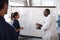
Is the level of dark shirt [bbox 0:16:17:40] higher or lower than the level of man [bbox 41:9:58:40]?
higher

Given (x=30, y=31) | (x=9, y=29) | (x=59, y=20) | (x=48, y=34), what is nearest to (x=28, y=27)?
(x=30, y=31)

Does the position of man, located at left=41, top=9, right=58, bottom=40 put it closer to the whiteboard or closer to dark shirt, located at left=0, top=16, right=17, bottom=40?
the whiteboard

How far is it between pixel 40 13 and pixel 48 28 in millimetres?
1183

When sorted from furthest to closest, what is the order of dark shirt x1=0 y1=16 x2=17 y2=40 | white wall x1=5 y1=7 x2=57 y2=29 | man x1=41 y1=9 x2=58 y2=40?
white wall x1=5 y1=7 x2=57 y2=29, man x1=41 y1=9 x2=58 y2=40, dark shirt x1=0 y1=16 x2=17 y2=40

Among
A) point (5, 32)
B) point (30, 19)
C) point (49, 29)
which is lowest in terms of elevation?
point (49, 29)

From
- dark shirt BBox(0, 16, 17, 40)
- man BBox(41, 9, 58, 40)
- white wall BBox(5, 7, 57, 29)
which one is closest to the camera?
dark shirt BBox(0, 16, 17, 40)

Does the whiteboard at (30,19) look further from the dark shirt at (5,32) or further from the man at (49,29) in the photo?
the dark shirt at (5,32)

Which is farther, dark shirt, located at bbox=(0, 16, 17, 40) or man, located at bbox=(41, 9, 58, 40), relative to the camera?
man, located at bbox=(41, 9, 58, 40)

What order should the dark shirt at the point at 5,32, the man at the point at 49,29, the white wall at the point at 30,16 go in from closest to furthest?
the dark shirt at the point at 5,32 < the man at the point at 49,29 < the white wall at the point at 30,16

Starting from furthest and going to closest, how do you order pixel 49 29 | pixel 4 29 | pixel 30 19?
pixel 30 19 < pixel 49 29 < pixel 4 29

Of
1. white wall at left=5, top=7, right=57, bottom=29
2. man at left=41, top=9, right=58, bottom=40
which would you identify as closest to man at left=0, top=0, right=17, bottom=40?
man at left=41, top=9, right=58, bottom=40

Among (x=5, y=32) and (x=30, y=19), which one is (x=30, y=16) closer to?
(x=30, y=19)

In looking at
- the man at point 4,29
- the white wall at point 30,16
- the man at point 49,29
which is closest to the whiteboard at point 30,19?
the white wall at point 30,16

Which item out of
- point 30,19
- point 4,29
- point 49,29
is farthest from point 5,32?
point 30,19
